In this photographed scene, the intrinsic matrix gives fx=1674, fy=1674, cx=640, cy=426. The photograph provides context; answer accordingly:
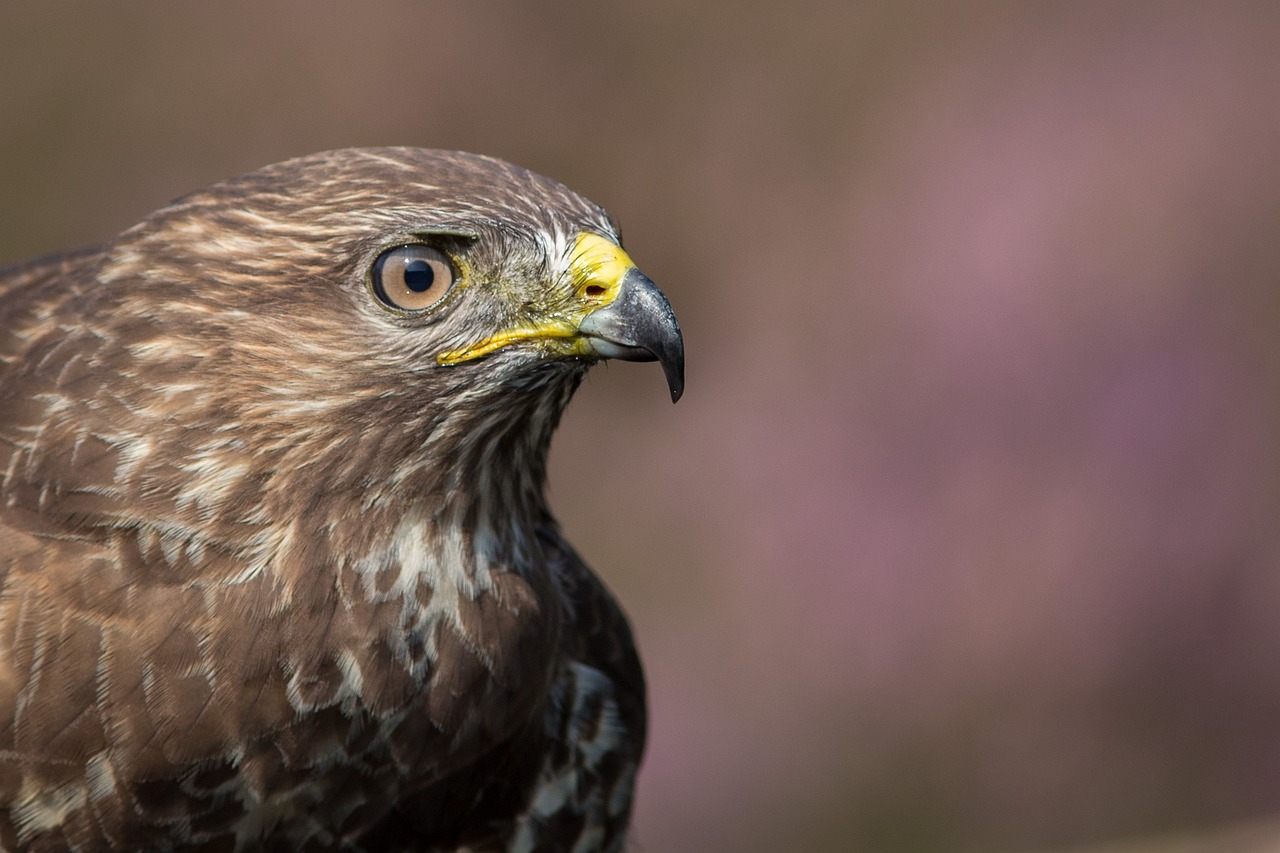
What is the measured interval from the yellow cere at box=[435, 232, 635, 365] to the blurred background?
3.42 m

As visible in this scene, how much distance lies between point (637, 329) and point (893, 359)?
437 centimetres

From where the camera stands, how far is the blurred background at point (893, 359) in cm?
649

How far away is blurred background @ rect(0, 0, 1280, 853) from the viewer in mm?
6492

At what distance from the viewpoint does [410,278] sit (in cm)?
298

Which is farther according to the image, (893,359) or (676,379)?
(893,359)

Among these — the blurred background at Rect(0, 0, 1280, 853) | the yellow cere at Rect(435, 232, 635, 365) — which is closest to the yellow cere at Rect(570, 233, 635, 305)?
the yellow cere at Rect(435, 232, 635, 365)

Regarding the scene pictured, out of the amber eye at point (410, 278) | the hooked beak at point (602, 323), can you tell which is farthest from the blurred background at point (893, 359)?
the amber eye at point (410, 278)

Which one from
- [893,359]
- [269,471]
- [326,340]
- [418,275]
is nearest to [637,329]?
[418,275]

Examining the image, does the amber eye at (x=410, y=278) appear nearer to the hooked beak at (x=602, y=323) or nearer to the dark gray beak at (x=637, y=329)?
the hooked beak at (x=602, y=323)

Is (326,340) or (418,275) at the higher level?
(418,275)

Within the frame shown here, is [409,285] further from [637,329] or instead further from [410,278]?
[637,329]

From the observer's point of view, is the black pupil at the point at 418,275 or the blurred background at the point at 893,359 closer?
the black pupil at the point at 418,275

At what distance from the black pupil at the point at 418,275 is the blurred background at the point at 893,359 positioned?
12.0ft

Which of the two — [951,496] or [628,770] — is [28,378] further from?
[951,496]
